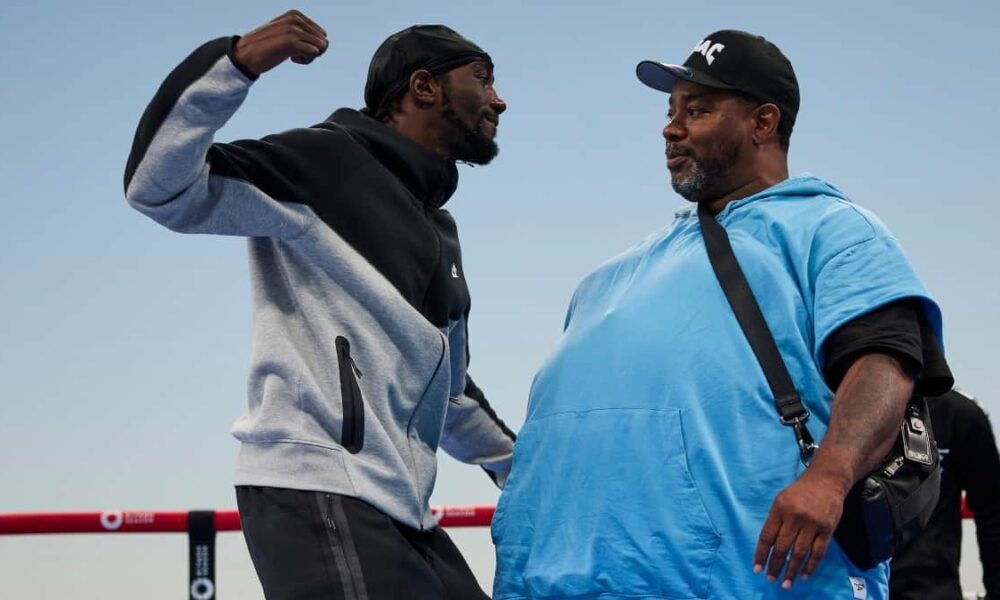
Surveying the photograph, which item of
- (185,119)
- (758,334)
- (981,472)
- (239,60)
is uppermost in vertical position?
(239,60)

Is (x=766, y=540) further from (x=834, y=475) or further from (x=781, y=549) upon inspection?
(x=834, y=475)

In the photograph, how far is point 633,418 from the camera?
2180 mm

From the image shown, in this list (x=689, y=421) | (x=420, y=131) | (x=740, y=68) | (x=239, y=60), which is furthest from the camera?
(x=420, y=131)

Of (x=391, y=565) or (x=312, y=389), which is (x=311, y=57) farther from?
(x=391, y=565)

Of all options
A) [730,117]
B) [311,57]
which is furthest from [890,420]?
[311,57]

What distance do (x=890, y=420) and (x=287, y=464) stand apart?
1033 mm

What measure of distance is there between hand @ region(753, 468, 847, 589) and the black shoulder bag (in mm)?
74

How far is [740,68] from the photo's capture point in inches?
99.0

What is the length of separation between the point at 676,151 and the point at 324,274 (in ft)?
2.68

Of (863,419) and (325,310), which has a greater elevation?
(325,310)

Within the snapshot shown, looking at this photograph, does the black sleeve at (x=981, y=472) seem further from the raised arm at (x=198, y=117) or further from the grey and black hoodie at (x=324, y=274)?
the raised arm at (x=198, y=117)

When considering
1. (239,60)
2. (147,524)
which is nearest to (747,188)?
(239,60)

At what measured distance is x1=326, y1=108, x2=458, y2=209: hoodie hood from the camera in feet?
7.97

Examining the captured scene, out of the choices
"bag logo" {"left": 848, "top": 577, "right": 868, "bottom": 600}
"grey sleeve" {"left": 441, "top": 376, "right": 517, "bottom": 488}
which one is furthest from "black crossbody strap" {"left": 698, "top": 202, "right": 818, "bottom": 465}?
"grey sleeve" {"left": 441, "top": 376, "right": 517, "bottom": 488}
